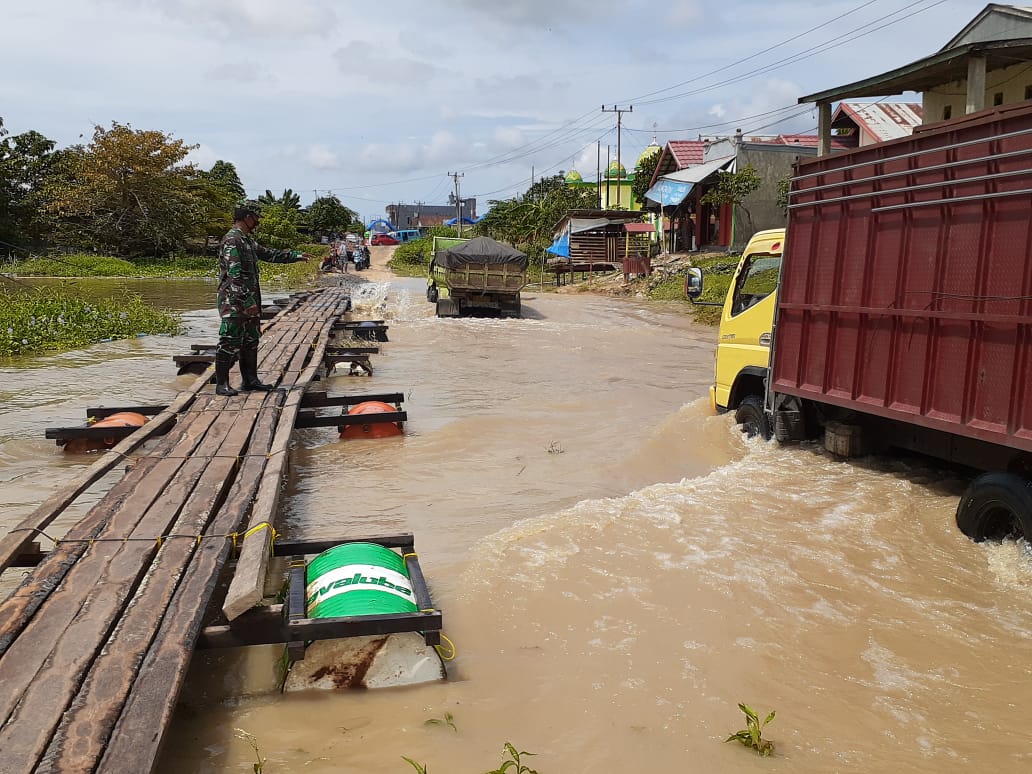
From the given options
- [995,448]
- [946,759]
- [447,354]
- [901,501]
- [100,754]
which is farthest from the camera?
[447,354]

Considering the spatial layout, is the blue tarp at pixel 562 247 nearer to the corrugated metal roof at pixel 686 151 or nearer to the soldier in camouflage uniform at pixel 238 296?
the corrugated metal roof at pixel 686 151

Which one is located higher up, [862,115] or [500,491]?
[862,115]

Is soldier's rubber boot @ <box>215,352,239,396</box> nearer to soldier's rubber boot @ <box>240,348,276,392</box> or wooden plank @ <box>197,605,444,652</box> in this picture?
soldier's rubber boot @ <box>240,348,276,392</box>

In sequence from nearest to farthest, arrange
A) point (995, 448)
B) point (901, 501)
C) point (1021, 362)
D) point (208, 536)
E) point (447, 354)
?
point (208, 536) → point (1021, 362) → point (995, 448) → point (901, 501) → point (447, 354)

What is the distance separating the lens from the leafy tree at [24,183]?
40.6m

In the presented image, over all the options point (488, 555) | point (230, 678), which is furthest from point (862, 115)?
point (230, 678)

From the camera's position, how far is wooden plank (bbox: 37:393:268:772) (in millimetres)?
2623

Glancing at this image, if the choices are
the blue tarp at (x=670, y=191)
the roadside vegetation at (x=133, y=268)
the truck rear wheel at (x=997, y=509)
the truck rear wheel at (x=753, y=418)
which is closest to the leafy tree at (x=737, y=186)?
the blue tarp at (x=670, y=191)

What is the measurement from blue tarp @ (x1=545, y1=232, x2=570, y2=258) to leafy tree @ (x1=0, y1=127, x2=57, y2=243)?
24.9 m

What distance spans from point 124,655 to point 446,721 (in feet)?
4.12

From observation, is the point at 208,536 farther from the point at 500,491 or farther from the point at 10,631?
the point at 500,491

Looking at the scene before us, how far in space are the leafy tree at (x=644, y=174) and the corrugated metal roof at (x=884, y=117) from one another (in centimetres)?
1398

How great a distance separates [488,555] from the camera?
523 centimetres

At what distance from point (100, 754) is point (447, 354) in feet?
43.9
